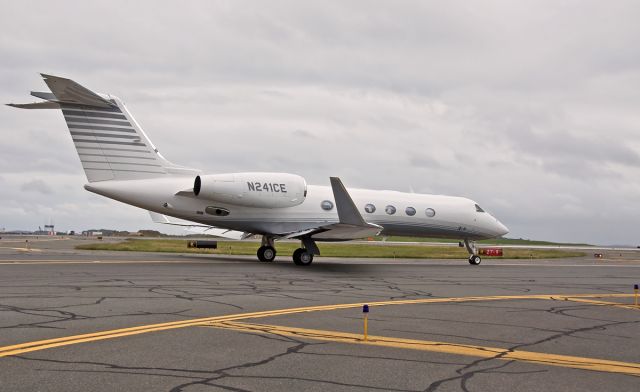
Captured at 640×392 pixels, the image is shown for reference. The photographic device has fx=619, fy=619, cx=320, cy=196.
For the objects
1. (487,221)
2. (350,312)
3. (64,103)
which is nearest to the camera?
(350,312)

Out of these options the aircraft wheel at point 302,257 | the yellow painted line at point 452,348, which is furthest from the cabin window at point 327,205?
the yellow painted line at point 452,348

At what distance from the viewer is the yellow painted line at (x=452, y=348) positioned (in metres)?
7.77

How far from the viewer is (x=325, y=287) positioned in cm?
1733

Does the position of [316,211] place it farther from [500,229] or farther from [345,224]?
[500,229]

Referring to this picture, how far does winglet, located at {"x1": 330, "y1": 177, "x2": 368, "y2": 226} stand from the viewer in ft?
74.8

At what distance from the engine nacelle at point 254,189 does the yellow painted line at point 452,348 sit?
14.9m

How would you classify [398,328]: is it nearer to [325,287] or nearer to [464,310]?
[464,310]

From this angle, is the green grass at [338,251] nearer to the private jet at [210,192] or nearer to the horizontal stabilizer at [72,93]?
the private jet at [210,192]

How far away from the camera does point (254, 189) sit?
84.4 ft

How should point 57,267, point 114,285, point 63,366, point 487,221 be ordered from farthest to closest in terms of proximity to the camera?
1. point 487,221
2. point 57,267
3. point 114,285
4. point 63,366

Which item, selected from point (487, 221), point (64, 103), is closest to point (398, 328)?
point (64, 103)

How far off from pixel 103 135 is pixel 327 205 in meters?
10.0

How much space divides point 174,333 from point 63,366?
2.40 metres

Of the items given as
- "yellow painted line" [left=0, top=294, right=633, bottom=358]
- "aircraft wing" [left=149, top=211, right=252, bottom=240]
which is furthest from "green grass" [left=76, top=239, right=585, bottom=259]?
"yellow painted line" [left=0, top=294, right=633, bottom=358]
